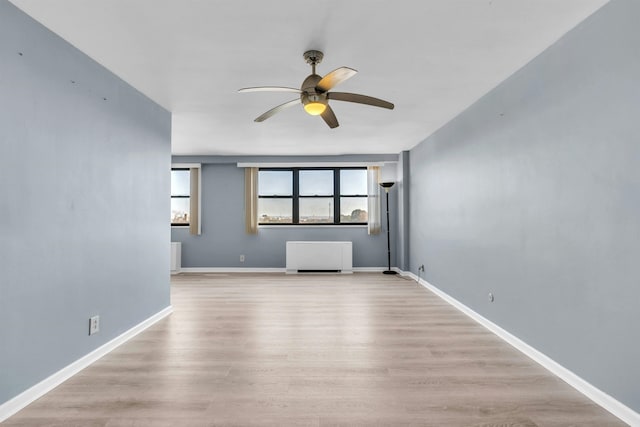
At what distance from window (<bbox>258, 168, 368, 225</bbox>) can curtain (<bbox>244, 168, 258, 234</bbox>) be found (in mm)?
191

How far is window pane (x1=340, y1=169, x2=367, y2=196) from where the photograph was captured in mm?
7141

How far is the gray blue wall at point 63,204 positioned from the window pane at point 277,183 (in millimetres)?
3619

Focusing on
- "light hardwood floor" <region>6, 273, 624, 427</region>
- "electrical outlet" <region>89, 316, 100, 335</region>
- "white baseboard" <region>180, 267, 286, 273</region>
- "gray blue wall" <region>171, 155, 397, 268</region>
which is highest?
"gray blue wall" <region>171, 155, 397, 268</region>

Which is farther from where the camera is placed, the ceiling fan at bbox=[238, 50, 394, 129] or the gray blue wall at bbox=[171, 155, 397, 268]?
the gray blue wall at bbox=[171, 155, 397, 268]

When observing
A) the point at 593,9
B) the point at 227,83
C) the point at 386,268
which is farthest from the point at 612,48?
the point at 386,268

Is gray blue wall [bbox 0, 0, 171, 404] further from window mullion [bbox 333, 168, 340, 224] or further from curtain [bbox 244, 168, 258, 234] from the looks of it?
window mullion [bbox 333, 168, 340, 224]

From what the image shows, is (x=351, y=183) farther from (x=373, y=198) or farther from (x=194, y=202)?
(x=194, y=202)

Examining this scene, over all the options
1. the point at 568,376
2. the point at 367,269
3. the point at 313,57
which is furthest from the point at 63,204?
the point at 367,269

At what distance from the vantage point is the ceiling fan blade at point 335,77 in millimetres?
2244

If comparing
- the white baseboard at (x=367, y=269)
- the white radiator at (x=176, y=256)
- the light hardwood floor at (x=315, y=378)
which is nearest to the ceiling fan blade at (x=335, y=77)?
the light hardwood floor at (x=315, y=378)

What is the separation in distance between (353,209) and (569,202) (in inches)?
193

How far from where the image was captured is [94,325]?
2736 mm

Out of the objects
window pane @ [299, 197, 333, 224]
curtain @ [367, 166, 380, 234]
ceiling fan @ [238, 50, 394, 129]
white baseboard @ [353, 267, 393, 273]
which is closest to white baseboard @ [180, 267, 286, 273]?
window pane @ [299, 197, 333, 224]

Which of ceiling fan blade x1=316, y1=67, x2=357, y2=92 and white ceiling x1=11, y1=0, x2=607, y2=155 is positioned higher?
white ceiling x1=11, y1=0, x2=607, y2=155
